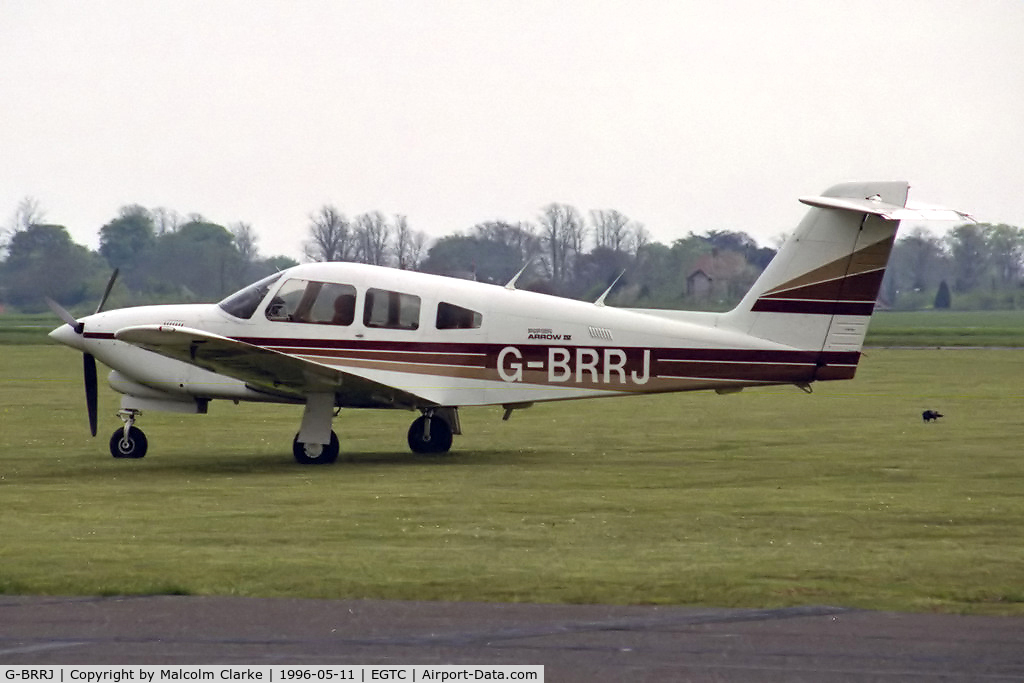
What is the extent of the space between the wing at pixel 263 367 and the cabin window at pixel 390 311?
2.39 feet

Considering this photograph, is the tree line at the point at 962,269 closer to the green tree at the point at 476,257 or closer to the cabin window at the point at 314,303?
the green tree at the point at 476,257

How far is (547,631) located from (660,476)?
7.95m

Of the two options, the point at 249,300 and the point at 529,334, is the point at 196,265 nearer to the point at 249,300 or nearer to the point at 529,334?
the point at 249,300

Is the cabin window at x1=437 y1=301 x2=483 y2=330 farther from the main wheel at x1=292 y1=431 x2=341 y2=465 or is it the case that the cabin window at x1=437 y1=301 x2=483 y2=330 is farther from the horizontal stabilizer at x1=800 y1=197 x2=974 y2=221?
the horizontal stabilizer at x1=800 y1=197 x2=974 y2=221

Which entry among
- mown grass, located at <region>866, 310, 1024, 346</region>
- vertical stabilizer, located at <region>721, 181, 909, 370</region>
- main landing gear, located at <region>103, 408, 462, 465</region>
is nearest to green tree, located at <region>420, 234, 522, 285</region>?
main landing gear, located at <region>103, 408, 462, 465</region>

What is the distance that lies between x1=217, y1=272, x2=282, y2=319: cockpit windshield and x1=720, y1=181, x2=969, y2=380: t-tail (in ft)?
19.0

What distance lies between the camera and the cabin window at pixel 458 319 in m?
17.9

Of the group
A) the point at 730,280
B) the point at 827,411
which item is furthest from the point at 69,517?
the point at 730,280

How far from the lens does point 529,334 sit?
58.4ft

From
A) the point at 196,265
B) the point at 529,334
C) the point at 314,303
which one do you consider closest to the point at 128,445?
the point at 314,303

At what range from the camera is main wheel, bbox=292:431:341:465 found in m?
17.5

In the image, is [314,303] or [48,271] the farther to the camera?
[48,271]

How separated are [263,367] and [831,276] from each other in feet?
22.0

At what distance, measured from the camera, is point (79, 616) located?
844cm
